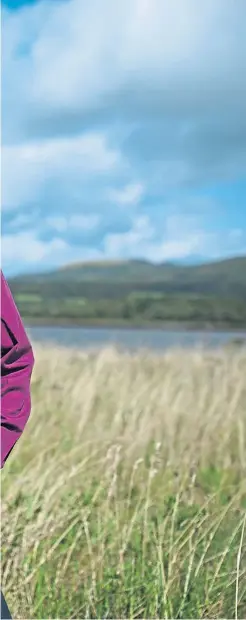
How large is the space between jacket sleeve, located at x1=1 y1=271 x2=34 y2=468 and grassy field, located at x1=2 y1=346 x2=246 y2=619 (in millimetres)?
1027

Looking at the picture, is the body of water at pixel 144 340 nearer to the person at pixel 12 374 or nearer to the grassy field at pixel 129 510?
the grassy field at pixel 129 510

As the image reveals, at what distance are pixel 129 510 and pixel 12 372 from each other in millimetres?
1629

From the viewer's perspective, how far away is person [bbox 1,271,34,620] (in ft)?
4.27

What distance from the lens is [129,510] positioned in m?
2.86

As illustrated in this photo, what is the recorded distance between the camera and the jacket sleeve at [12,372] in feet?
4.27

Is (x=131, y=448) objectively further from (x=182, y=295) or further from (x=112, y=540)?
(x=182, y=295)

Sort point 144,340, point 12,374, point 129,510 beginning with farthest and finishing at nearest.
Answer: point 144,340 < point 129,510 < point 12,374

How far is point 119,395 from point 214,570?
1602 mm

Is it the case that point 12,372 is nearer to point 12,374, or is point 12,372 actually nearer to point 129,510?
point 12,374

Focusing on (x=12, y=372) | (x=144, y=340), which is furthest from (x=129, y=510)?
(x=144, y=340)

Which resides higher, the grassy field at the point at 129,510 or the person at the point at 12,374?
the person at the point at 12,374

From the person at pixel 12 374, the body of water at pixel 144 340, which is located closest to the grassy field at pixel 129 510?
the person at pixel 12 374

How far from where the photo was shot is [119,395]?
13.1 feet

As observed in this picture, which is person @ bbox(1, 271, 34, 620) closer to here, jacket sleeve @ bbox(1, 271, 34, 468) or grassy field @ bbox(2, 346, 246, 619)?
jacket sleeve @ bbox(1, 271, 34, 468)
